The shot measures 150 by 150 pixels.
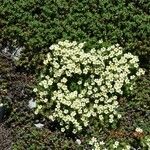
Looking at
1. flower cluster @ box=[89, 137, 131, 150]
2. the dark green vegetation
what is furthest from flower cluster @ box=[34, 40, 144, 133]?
flower cluster @ box=[89, 137, 131, 150]

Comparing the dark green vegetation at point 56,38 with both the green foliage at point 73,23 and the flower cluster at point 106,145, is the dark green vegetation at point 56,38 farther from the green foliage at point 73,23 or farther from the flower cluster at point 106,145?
the flower cluster at point 106,145

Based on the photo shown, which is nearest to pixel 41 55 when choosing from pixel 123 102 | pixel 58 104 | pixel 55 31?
pixel 55 31

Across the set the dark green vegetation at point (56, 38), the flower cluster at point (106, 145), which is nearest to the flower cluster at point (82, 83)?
the dark green vegetation at point (56, 38)

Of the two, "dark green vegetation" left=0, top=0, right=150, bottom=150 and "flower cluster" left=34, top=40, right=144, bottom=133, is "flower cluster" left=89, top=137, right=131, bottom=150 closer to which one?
"dark green vegetation" left=0, top=0, right=150, bottom=150

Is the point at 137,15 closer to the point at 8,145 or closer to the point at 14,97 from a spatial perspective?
the point at 14,97

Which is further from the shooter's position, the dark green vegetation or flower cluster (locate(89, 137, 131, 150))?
the dark green vegetation
